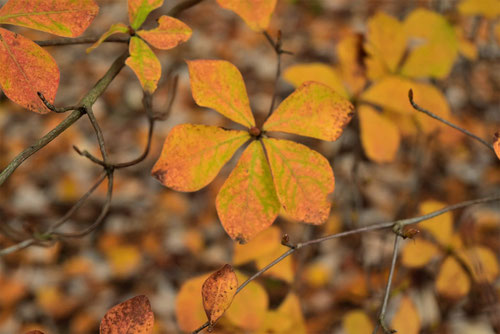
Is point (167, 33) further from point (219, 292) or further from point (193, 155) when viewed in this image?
point (219, 292)

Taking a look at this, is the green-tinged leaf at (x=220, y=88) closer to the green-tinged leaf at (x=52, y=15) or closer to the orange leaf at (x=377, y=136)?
the green-tinged leaf at (x=52, y=15)

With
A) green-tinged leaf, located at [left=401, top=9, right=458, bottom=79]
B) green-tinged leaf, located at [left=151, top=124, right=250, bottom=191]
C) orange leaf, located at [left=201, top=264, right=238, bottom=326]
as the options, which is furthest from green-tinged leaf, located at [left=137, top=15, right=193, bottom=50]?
green-tinged leaf, located at [left=401, top=9, right=458, bottom=79]

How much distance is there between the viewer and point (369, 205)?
2.10 m

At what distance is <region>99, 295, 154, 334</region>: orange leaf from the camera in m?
0.63

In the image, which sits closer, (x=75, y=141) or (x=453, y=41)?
(x=453, y=41)

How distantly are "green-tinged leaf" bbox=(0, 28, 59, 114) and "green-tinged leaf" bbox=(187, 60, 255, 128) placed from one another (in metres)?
0.23

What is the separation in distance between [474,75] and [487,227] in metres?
0.96

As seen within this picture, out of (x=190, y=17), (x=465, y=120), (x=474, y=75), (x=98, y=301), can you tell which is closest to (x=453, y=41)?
(x=465, y=120)

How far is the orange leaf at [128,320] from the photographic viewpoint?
0.63 meters

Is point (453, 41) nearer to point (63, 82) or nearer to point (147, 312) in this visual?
point (147, 312)

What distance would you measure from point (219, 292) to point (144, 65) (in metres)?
0.38

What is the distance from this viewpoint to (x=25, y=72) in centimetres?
64

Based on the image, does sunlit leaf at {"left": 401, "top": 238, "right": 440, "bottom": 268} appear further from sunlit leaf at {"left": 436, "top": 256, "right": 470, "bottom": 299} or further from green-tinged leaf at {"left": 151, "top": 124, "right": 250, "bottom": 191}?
green-tinged leaf at {"left": 151, "top": 124, "right": 250, "bottom": 191}

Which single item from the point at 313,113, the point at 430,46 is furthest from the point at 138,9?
the point at 430,46
